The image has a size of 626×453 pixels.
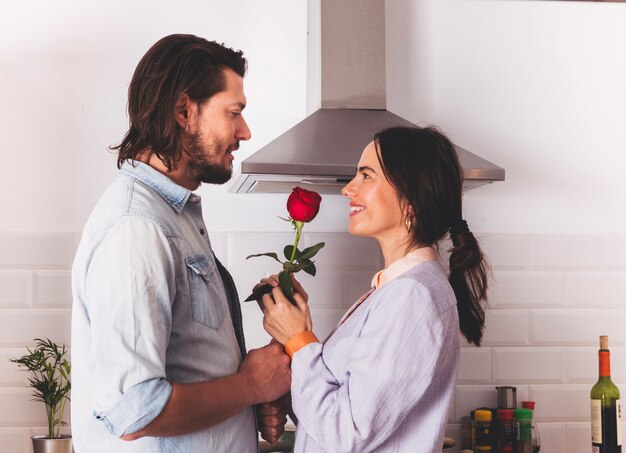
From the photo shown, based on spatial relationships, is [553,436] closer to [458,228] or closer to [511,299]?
[511,299]

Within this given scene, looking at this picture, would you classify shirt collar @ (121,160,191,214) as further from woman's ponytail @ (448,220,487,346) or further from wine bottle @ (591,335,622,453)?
wine bottle @ (591,335,622,453)

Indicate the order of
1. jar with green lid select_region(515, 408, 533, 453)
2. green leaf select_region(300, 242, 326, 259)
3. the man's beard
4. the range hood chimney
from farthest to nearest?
1. jar with green lid select_region(515, 408, 533, 453)
2. the range hood chimney
3. green leaf select_region(300, 242, 326, 259)
4. the man's beard

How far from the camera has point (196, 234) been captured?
1.66 meters

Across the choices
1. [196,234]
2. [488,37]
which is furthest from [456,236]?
[488,37]

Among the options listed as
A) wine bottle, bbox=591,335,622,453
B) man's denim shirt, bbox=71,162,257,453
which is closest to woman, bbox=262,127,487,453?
man's denim shirt, bbox=71,162,257,453

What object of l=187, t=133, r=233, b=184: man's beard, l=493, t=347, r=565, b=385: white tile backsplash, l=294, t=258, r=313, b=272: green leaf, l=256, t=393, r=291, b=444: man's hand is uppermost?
l=187, t=133, r=233, b=184: man's beard

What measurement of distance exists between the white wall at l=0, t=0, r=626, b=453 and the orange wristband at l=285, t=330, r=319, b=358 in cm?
101

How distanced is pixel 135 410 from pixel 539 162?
1.94 metres

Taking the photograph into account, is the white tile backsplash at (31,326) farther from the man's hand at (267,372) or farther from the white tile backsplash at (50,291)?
the man's hand at (267,372)

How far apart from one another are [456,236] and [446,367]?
1.02 ft

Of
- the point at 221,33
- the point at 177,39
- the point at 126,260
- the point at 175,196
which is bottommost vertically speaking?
the point at 126,260

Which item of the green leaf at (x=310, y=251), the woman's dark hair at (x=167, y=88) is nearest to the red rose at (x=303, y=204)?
the green leaf at (x=310, y=251)

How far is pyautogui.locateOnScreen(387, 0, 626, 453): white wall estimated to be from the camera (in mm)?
2846

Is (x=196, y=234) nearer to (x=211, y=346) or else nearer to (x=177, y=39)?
(x=211, y=346)
